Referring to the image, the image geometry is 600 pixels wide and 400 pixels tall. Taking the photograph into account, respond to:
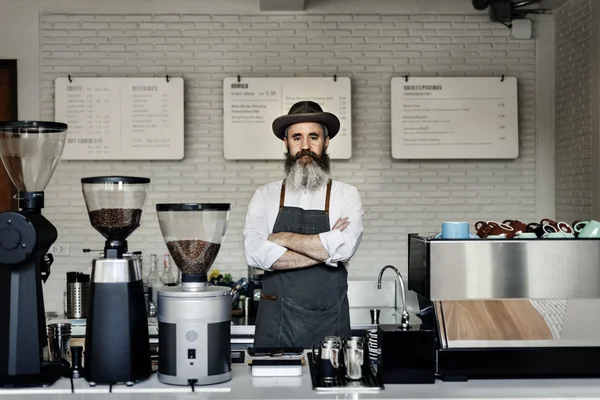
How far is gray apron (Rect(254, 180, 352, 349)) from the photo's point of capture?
11.6 ft

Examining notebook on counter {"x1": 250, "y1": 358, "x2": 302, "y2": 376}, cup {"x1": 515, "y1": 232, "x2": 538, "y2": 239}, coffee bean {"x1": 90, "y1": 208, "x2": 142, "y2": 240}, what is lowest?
notebook on counter {"x1": 250, "y1": 358, "x2": 302, "y2": 376}

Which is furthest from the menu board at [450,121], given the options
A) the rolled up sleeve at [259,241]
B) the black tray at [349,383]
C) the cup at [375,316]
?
the black tray at [349,383]

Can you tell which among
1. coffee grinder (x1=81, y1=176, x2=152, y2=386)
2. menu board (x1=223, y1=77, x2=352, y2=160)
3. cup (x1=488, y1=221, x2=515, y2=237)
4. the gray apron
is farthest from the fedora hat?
menu board (x1=223, y1=77, x2=352, y2=160)

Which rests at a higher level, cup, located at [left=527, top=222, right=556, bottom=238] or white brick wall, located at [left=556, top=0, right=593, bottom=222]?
white brick wall, located at [left=556, top=0, right=593, bottom=222]

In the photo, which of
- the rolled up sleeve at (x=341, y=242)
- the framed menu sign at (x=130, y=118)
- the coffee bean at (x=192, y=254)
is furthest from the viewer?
the framed menu sign at (x=130, y=118)

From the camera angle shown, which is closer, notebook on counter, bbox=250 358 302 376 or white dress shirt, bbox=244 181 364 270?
notebook on counter, bbox=250 358 302 376

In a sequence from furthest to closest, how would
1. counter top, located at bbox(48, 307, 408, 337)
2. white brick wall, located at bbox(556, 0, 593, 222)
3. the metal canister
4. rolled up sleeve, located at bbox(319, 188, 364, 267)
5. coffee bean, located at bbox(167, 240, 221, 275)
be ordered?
white brick wall, located at bbox(556, 0, 593, 222) → the metal canister → counter top, located at bbox(48, 307, 408, 337) → rolled up sleeve, located at bbox(319, 188, 364, 267) → coffee bean, located at bbox(167, 240, 221, 275)

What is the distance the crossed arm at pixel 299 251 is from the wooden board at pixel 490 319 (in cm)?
105

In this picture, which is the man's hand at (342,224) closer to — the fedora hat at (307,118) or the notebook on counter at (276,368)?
the fedora hat at (307,118)

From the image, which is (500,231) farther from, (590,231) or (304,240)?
(304,240)

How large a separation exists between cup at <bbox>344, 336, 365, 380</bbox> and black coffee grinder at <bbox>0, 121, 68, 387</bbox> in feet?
3.15

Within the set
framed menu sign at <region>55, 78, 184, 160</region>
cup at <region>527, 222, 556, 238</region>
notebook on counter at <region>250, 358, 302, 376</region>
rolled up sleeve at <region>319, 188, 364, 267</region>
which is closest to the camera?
notebook on counter at <region>250, 358, 302, 376</region>

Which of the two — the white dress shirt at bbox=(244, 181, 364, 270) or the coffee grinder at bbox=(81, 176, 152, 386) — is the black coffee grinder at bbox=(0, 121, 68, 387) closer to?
the coffee grinder at bbox=(81, 176, 152, 386)

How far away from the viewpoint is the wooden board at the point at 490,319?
2.46m
